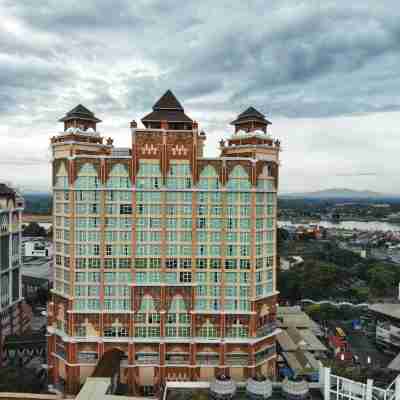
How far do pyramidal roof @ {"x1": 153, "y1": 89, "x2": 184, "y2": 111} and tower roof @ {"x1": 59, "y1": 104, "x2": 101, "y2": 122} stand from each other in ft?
26.6

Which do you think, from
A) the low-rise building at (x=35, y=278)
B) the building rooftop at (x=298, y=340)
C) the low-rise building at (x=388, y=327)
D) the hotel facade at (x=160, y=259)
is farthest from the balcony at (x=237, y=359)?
the low-rise building at (x=35, y=278)

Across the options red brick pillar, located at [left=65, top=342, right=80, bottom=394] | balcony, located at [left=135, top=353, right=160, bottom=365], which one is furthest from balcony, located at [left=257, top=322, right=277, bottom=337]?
red brick pillar, located at [left=65, top=342, right=80, bottom=394]

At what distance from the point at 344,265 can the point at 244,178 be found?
89536 millimetres

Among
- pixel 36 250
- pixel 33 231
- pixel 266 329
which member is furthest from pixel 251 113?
pixel 33 231

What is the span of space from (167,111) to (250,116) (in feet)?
34.4

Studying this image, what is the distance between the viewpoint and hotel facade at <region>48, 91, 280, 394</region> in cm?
4653

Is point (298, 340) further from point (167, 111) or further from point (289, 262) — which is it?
point (289, 262)

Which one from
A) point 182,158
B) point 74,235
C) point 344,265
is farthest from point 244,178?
point 344,265

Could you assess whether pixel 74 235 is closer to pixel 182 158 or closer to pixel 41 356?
pixel 182 158

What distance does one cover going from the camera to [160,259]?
4694 centimetres

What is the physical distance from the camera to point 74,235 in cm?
4662

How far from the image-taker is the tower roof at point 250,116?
48.2 metres

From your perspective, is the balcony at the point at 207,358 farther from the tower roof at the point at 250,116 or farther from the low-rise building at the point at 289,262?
the low-rise building at the point at 289,262

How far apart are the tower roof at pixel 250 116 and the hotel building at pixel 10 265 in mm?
38760
